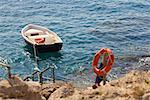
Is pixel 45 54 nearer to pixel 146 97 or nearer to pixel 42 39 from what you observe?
pixel 42 39

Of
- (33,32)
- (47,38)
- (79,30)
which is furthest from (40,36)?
(79,30)

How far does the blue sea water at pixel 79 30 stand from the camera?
2667 cm

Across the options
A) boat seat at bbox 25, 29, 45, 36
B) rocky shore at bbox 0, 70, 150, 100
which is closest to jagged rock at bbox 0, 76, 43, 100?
rocky shore at bbox 0, 70, 150, 100

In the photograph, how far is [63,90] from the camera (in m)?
9.87

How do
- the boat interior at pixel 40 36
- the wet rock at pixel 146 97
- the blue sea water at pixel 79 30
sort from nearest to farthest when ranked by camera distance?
the wet rock at pixel 146 97
the blue sea water at pixel 79 30
the boat interior at pixel 40 36

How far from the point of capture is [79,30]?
3434cm

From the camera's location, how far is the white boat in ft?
94.8

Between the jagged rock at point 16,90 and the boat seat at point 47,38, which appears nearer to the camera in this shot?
the jagged rock at point 16,90

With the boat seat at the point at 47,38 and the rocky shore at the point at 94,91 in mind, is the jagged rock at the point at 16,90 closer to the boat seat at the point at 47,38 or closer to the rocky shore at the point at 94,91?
the rocky shore at the point at 94,91

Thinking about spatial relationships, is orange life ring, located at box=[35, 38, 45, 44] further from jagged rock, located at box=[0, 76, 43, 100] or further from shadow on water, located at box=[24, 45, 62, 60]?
jagged rock, located at box=[0, 76, 43, 100]

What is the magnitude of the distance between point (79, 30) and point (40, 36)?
5.19 meters

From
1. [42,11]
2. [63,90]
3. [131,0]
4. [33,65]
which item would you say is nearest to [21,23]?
[42,11]

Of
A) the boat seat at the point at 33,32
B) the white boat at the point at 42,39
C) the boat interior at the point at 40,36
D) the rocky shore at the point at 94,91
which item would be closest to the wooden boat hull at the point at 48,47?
the white boat at the point at 42,39

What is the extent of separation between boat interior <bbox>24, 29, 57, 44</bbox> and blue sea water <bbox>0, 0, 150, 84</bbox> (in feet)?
3.08
